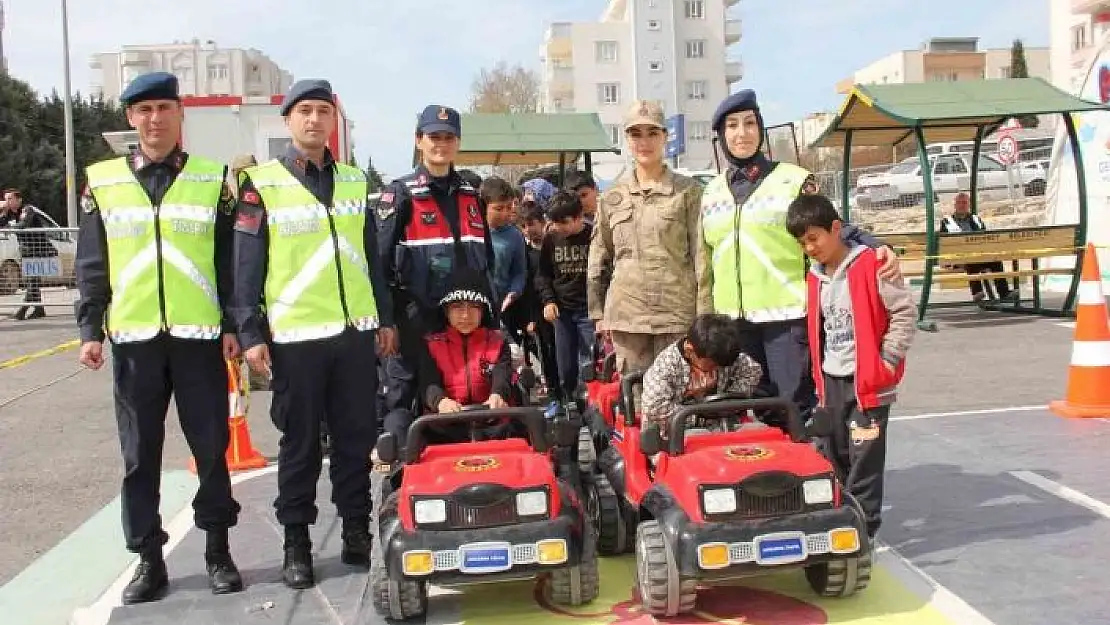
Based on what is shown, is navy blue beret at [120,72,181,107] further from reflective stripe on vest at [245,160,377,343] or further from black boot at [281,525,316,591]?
black boot at [281,525,316,591]

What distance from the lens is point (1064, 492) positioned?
17.4ft

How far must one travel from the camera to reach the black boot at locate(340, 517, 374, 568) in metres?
4.73

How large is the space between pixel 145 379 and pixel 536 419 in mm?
1648

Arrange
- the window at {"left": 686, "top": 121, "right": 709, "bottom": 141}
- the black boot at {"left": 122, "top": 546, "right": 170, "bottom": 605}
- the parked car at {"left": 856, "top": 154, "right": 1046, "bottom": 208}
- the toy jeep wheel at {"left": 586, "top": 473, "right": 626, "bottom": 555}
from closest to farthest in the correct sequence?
the black boot at {"left": 122, "top": 546, "right": 170, "bottom": 605}
the toy jeep wheel at {"left": 586, "top": 473, "right": 626, "bottom": 555}
the parked car at {"left": 856, "top": 154, "right": 1046, "bottom": 208}
the window at {"left": 686, "top": 121, "right": 709, "bottom": 141}

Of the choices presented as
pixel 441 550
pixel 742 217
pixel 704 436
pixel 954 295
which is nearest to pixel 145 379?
pixel 441 550

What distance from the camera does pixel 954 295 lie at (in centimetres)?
1642

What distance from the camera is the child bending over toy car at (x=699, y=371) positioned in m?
4.27

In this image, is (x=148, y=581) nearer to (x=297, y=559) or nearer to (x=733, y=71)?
(x=297, y=559)

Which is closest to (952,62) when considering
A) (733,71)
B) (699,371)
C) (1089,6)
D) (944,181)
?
(733,71)

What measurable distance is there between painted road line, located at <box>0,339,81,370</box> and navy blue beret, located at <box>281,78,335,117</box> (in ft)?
29.9

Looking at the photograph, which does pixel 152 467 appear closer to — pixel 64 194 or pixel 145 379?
pixel 145 379

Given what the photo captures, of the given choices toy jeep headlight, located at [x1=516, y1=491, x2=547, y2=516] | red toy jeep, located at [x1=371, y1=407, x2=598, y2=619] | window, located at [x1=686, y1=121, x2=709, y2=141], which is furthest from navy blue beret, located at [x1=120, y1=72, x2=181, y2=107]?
window, located at [x1=686, y1=121, x2=709, y2=141]

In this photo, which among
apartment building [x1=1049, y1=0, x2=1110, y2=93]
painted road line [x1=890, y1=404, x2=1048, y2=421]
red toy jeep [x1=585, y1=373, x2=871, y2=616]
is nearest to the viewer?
red toy jeep [x1=585, y1=373, x2=871, y2=616]

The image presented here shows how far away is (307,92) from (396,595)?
219 centimetres
